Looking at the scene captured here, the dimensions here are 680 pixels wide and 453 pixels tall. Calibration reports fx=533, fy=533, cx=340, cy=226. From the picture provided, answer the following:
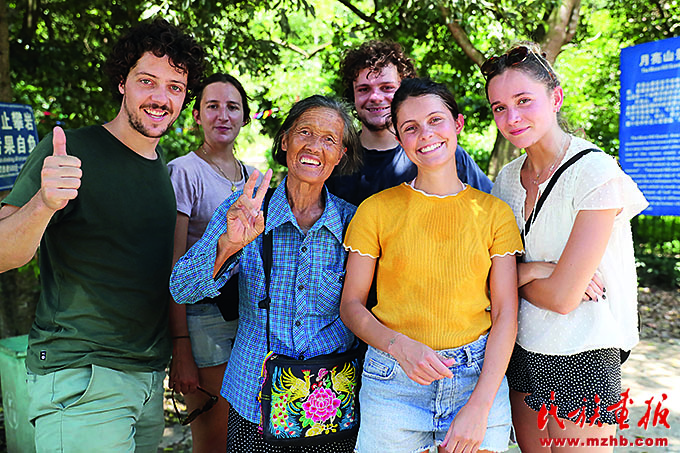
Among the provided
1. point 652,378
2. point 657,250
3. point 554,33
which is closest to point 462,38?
point 554,33

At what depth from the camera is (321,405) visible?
2.18 metres

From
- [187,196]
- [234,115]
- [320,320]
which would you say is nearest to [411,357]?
[320,320]

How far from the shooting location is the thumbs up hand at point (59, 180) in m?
1.90

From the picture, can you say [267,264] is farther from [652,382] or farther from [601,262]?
[652,382]

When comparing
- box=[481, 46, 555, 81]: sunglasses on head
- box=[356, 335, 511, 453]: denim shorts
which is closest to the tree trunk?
box=[481, 46, 555, 81]: sunglasses on head

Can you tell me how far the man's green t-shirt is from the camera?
2.29 meters

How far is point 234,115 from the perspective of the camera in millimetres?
Result: 3475

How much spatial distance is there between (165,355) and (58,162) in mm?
1144

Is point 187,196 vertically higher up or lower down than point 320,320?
higher up

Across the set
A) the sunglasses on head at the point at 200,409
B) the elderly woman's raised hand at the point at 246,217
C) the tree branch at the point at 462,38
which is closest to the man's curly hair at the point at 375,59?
the elderly woman's raised hand at the point at 246,217

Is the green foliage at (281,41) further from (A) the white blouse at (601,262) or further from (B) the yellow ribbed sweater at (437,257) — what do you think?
(B) the yellow ribbed sweater at (437,257)

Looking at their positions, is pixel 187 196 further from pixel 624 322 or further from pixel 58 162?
pixel 624 322

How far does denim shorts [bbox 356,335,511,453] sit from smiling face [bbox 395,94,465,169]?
0.76 meters

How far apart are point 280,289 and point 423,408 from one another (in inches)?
29.6
